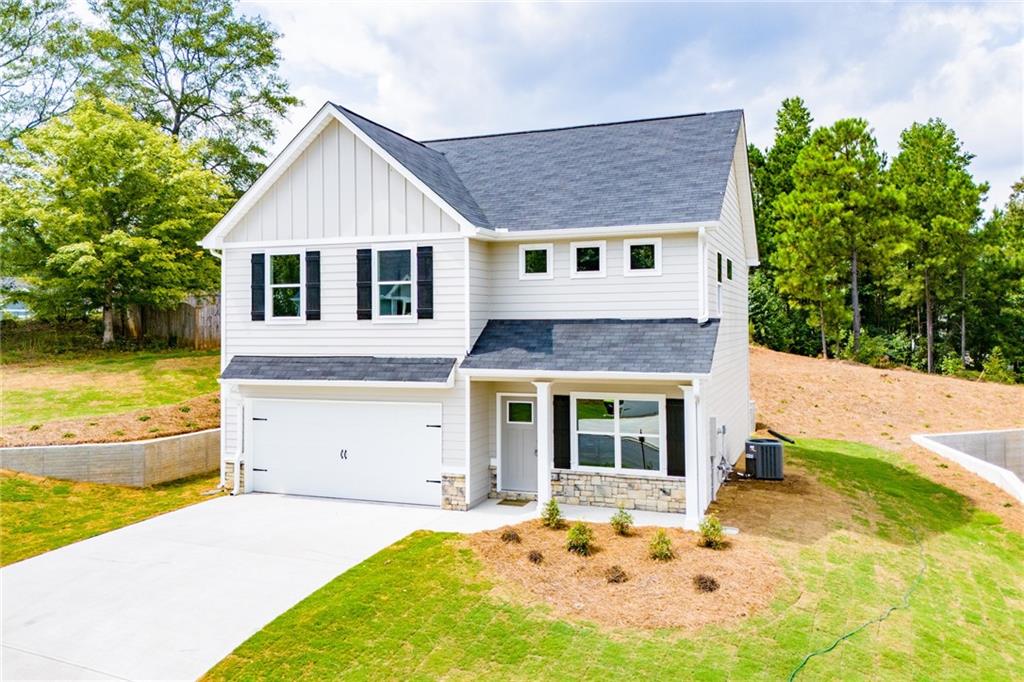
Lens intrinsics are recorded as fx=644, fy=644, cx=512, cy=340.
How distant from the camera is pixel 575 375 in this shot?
11977mm

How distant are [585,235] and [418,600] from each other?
7.82 metres

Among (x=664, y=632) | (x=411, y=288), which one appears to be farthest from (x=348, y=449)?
(x=664, y=632)

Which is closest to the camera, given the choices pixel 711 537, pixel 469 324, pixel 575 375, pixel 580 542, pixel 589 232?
pixel 580 542

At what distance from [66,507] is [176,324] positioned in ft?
42.0

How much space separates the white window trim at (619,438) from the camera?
12375 millimetres

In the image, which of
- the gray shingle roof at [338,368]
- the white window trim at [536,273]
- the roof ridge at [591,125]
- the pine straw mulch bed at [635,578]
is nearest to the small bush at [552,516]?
the pine straw mulch bed at [635,578]

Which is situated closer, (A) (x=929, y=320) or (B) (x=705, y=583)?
(B) (x=705, y=583)

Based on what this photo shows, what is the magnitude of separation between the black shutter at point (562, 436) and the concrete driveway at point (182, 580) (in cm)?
121

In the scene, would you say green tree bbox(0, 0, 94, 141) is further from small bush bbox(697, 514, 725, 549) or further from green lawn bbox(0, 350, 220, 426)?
small bush bbox(697, 514, 725, 549)

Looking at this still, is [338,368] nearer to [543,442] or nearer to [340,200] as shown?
[340,200]

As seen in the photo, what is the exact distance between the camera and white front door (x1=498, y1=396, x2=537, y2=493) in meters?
13.6

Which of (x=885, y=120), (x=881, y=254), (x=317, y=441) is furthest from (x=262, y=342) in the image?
(x=885, y=120)

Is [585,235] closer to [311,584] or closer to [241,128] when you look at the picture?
[311,584]

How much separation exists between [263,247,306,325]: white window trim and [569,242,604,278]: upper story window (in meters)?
5.94
